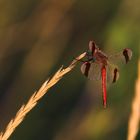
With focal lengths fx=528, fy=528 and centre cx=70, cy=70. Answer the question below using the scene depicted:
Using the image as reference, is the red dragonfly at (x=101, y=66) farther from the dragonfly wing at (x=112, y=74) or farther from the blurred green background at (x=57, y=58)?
the blurred green background at (x=57, y=58)

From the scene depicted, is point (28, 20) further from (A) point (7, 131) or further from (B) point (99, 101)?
(A) point (7, 131)

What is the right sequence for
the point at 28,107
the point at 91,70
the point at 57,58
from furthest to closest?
the point at 57,58 < the point at 91,70 < the point at 28,107

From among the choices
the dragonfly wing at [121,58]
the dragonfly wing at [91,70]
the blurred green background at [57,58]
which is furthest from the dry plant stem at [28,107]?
the blurred green background at [57,58]

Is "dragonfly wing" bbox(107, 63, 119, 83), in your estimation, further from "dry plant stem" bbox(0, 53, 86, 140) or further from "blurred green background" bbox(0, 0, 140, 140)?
"blurred green background" bbox(0, 0, 140, 140)

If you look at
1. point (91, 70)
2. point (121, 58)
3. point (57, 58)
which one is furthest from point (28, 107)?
point (57, 58)

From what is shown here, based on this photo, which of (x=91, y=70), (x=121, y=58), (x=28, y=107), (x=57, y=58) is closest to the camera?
(x=28, y=107)

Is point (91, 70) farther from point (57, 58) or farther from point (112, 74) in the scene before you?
point (57, 58)
